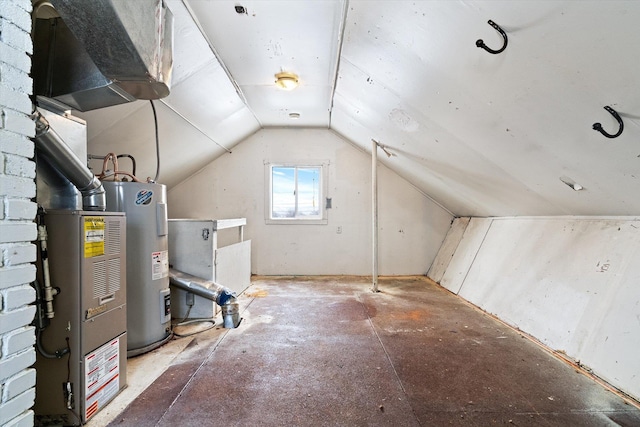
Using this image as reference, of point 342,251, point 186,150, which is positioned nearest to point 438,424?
point 342,251

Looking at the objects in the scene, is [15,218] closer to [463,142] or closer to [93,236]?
[93,236]

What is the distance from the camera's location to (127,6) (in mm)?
1311

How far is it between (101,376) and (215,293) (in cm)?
117

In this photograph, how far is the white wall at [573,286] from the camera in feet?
6.00

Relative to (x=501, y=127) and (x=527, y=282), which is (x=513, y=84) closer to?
(x=501, y=127)

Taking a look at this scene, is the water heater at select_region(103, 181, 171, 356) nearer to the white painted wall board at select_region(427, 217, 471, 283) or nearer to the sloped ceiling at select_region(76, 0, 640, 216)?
the sloped ceiling at select_region(76, 0, 640, 216)

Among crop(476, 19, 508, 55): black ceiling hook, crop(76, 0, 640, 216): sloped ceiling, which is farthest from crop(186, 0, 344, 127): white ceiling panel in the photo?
crop(476, 19, 508, 55): black ceiling hook

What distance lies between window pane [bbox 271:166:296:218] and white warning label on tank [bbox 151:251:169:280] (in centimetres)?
268

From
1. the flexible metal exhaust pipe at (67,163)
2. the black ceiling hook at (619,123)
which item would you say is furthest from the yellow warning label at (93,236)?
the black ceiling hook at (619,123)

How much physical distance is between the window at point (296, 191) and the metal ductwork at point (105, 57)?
10.6 feet

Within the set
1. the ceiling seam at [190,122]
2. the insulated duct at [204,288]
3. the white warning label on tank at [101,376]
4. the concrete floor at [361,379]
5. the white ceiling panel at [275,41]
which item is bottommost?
the concrete floor at [361,379]

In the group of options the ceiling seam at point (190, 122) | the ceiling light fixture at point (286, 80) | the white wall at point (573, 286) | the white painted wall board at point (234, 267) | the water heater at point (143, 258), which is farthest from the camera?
the white painted wall board at point (234, 267)

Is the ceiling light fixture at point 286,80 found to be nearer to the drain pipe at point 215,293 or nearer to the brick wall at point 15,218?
the drain pipe at point 215,293

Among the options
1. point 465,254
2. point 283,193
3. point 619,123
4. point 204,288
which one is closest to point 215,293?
point 204,288
